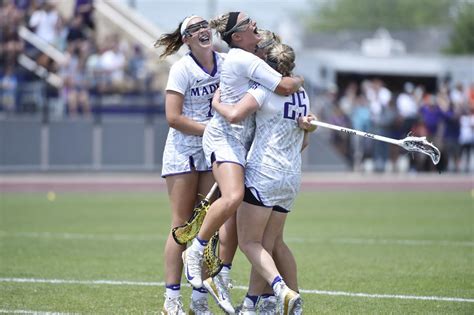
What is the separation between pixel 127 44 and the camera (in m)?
28.3

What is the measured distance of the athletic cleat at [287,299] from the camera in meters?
7.20

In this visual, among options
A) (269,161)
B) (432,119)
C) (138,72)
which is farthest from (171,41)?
(432,119)

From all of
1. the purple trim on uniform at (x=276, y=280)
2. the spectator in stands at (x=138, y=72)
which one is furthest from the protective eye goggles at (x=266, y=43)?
the spectator in stands at (x=138, y=72)

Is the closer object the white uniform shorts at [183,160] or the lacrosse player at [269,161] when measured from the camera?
the lacrosse player at [269,161]

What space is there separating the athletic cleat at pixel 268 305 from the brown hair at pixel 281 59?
1.88m

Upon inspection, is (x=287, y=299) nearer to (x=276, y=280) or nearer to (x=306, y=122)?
(x=276, y=280)

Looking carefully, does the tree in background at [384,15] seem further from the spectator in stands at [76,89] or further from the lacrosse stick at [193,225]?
the lacrosse stick at [193,225]

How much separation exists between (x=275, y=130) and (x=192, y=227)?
3.67 feet

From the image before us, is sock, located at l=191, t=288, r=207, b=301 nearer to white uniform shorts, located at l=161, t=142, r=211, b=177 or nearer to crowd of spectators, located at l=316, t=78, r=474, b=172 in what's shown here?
white uniform shorts, located at l=161, t=142, r=211, b=177

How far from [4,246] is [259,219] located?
6.19 meters

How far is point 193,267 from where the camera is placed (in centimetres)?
770

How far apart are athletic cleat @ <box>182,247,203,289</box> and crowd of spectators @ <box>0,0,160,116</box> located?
60.9ft

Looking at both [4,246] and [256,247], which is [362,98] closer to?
[4,246]

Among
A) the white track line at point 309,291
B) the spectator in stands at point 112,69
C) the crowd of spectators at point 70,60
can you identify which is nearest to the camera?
the white track line at point 309,291
